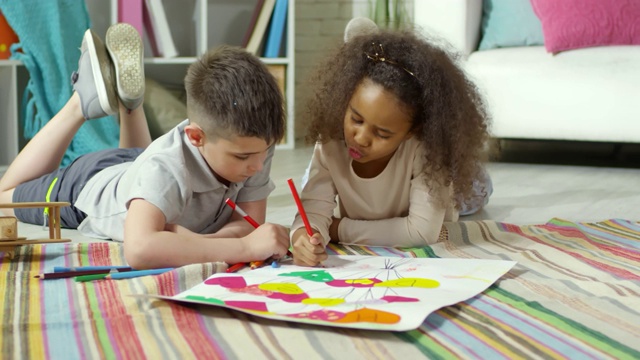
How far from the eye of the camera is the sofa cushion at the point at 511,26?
3.08m

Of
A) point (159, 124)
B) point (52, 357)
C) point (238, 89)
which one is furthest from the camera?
point (159, 124)

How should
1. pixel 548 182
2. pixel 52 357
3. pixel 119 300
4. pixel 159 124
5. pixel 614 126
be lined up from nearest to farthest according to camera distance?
pixel 52 357, pixel 119 300, pixel 548 182, pixel 614 126, pixel 159 124

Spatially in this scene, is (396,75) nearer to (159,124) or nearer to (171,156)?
(171,156)

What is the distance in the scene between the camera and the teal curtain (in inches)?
111

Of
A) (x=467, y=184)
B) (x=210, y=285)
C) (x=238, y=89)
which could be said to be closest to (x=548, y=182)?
(x=467, y=184)

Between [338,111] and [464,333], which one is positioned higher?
[338,111]

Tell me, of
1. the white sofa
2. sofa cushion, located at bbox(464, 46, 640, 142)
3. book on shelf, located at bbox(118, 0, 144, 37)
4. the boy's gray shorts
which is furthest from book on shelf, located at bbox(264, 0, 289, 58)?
the boy's gray shorts

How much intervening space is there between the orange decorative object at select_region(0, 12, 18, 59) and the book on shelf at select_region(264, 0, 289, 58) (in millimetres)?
993

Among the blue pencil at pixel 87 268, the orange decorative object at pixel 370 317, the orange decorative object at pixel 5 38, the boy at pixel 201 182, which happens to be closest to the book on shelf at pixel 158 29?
the orange decorative object at pixel 5 38

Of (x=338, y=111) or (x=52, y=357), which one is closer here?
(x=52, y=357)

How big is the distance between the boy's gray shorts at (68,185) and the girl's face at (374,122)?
588mm

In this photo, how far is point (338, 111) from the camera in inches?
60.0

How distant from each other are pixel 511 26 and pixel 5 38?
1.79m

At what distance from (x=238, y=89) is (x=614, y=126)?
6.09 feet
